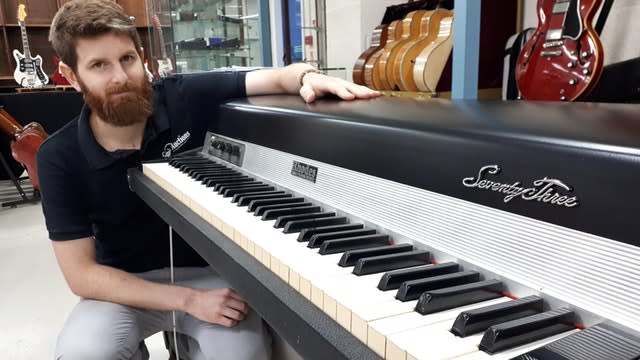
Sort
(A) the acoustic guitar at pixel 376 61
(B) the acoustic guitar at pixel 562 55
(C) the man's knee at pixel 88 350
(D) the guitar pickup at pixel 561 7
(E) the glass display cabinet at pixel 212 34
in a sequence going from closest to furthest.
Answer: (C) the man's knee at pixel 88 350
(B) the acoustic guitar at pixel 562 55
(D) the guitar pickup at pixel 561 7
(A) the acoustic guitar at pixel 376 61
(E) the glass display cabinet at pixel 212 34

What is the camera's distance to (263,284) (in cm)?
69

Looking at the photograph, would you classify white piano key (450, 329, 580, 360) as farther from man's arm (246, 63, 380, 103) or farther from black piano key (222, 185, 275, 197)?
man's arm (246, 63, 380, 103)

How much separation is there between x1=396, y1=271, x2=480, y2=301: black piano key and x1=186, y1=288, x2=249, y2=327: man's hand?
0.75m

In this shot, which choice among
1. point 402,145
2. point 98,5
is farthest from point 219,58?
point 402,145

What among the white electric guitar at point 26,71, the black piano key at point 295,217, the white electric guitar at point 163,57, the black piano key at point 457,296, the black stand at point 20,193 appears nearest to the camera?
the black piano key at point 457,296

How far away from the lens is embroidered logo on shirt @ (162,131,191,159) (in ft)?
4.88

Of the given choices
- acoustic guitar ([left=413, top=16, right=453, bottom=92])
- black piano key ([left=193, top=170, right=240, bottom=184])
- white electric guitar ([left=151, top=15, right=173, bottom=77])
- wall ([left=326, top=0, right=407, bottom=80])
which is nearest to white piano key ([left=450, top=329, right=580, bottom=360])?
black piano key ([left=193, top=170, right=240, bottom=184])

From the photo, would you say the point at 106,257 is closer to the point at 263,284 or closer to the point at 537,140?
the point at 263,284

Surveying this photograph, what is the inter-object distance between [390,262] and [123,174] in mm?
1004

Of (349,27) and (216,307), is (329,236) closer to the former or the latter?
(216,307)

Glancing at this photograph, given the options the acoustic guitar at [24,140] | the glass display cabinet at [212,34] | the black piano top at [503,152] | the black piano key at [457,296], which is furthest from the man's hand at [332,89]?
the glass display cabinet at [212,34]

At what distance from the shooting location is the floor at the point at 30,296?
6.33 ft

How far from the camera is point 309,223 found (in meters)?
0.82

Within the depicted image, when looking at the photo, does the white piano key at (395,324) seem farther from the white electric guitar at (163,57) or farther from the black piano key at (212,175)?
the white electric guitar at (163,57)
